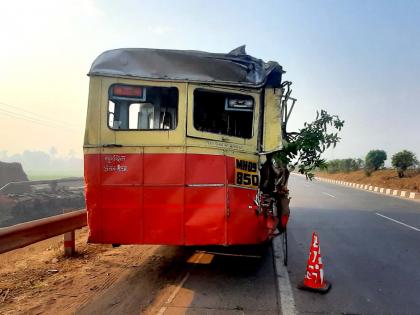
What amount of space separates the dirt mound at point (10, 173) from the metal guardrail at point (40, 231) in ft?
83.4

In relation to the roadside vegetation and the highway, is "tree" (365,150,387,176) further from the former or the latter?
the highway

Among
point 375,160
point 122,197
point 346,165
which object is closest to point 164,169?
point 122,197

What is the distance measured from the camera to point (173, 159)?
17.7ft

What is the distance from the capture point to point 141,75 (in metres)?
5.45

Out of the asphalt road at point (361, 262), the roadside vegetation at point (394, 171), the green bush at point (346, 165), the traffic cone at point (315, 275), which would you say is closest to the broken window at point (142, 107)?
the traffic cone at point (315, 275)

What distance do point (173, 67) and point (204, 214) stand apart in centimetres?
206

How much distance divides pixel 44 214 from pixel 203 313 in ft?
50.6

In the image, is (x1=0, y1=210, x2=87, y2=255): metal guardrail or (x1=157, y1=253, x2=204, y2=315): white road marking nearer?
(x1=157, y1=253, x2=204, y2=315): white road marking

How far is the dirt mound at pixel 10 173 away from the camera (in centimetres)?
2982

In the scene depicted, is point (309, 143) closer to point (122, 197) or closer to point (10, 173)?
point (122, 197)

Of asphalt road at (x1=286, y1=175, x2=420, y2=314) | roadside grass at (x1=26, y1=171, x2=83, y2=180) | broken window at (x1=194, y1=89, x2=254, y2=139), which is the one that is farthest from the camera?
roadside grass at (x1=26, y1=171, x2=83, y2=180)

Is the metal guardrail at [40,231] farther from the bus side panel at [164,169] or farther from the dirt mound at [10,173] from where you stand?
the dirt mound at [10,173]

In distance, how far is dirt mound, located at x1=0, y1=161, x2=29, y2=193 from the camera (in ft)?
97.8

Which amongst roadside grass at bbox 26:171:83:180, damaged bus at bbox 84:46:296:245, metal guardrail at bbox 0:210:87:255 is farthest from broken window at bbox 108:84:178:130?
roadside grass at bbox 26:171:83:180
